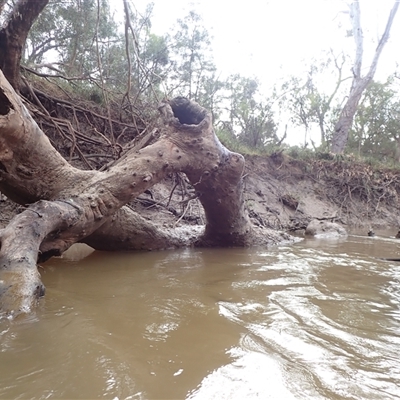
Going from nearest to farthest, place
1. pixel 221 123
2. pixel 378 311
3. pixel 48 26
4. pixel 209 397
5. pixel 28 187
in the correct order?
pixel 209 397
pixel 378 311
pixel 28 187
pixel 48 26
pixel 221 123

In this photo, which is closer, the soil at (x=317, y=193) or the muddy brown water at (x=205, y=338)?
the muddy brown water at (x=205, y=338)

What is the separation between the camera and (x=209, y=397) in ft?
3.03

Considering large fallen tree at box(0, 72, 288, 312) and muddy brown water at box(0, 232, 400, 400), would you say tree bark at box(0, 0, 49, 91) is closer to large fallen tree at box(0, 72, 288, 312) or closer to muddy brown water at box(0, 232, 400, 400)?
large fallen tree at box(0, 72, 288, 312)

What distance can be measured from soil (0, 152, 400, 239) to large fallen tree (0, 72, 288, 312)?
2.11 meters

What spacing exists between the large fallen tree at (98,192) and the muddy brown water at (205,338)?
0.27 m

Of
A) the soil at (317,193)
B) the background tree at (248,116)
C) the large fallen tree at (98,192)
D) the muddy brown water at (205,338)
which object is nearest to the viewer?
the muddy brown water at (205,338)

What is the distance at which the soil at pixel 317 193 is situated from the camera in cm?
710

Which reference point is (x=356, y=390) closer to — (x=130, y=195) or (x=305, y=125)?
(x=130, y=195)

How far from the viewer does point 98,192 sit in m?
2.91

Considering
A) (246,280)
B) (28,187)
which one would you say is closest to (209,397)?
(246,280)

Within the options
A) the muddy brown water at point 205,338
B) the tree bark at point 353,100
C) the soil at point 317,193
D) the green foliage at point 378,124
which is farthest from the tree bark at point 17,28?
the green foliage at point 378,124

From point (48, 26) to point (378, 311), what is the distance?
30.6 feet

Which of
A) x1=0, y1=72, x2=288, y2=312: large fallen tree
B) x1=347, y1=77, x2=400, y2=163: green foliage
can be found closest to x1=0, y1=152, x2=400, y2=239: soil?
x1=0, y1=72, x2=288, y2=312: large fallen tree

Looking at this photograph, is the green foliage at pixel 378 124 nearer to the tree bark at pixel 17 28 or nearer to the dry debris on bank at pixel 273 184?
the dry debris on bank at pixel 273 184
